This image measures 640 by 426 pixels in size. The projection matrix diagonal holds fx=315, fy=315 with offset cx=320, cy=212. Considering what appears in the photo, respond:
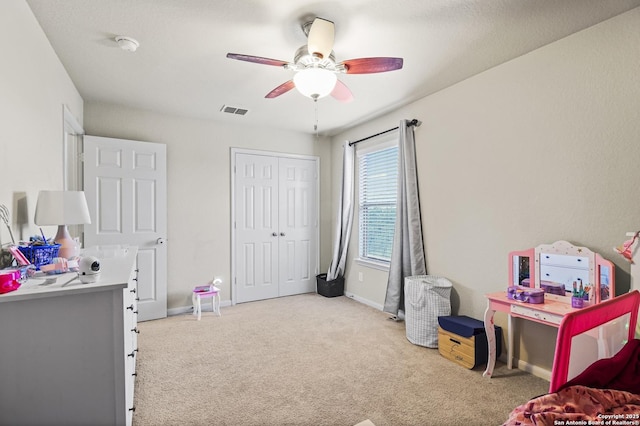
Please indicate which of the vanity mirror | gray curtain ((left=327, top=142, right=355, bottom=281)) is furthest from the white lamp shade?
gray curtain ((left=327, top=142, right=355, bottom=281))

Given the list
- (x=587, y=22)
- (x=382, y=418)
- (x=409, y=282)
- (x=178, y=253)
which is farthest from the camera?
(x=178, y=253)

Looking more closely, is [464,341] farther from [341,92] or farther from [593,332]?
[341,92]

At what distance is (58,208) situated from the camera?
174 cm

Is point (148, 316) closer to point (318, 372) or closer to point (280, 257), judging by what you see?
→ point (280, 257)

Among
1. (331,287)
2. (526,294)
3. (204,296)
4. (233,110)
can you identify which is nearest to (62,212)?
(204,296)

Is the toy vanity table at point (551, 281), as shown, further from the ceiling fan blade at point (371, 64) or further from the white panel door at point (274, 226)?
the white panel door at point (274, 226)

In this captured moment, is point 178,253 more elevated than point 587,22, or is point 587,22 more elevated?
point 587,22

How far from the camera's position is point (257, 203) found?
4.59m

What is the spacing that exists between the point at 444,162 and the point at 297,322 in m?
2.39

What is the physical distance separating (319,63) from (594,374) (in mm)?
2181

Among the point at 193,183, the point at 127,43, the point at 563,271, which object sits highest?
the point at 127,43

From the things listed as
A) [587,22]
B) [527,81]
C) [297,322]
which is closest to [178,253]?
[297,322]

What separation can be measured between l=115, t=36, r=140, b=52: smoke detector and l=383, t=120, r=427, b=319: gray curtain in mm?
2611

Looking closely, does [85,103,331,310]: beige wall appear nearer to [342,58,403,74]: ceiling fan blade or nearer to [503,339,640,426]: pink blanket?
[342,58,403,74]: ceiling fan blade
